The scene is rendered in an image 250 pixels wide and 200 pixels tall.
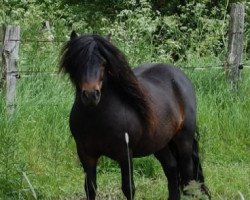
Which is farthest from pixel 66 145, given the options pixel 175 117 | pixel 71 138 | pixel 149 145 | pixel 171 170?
pixel 149 145

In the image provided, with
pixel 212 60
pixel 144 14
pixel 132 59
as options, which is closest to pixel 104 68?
pixel 132 59

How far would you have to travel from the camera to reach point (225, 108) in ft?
24.4

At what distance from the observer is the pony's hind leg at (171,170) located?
16.3 feet

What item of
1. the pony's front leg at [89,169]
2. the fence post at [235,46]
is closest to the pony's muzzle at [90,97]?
the pony's front leg at [89,169]

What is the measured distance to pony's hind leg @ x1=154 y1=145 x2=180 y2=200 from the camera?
16.3 ft

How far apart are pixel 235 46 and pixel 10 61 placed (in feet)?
11.0

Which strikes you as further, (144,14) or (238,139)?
(144,14)

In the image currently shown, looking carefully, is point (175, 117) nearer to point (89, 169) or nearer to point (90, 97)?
point (89, 169)

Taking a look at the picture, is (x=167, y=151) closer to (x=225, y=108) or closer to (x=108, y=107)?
(x=108, y=107)

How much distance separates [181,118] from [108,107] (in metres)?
0.98

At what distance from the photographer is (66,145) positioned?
20.0 feet

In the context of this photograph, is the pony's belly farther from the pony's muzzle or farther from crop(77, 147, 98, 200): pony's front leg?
the pony's muzzle

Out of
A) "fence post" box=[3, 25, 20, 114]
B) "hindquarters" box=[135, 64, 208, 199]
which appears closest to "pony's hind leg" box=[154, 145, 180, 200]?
"hindquarters" box=[135, 64, 208, 199]

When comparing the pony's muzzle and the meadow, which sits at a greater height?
the pony's muzzle
